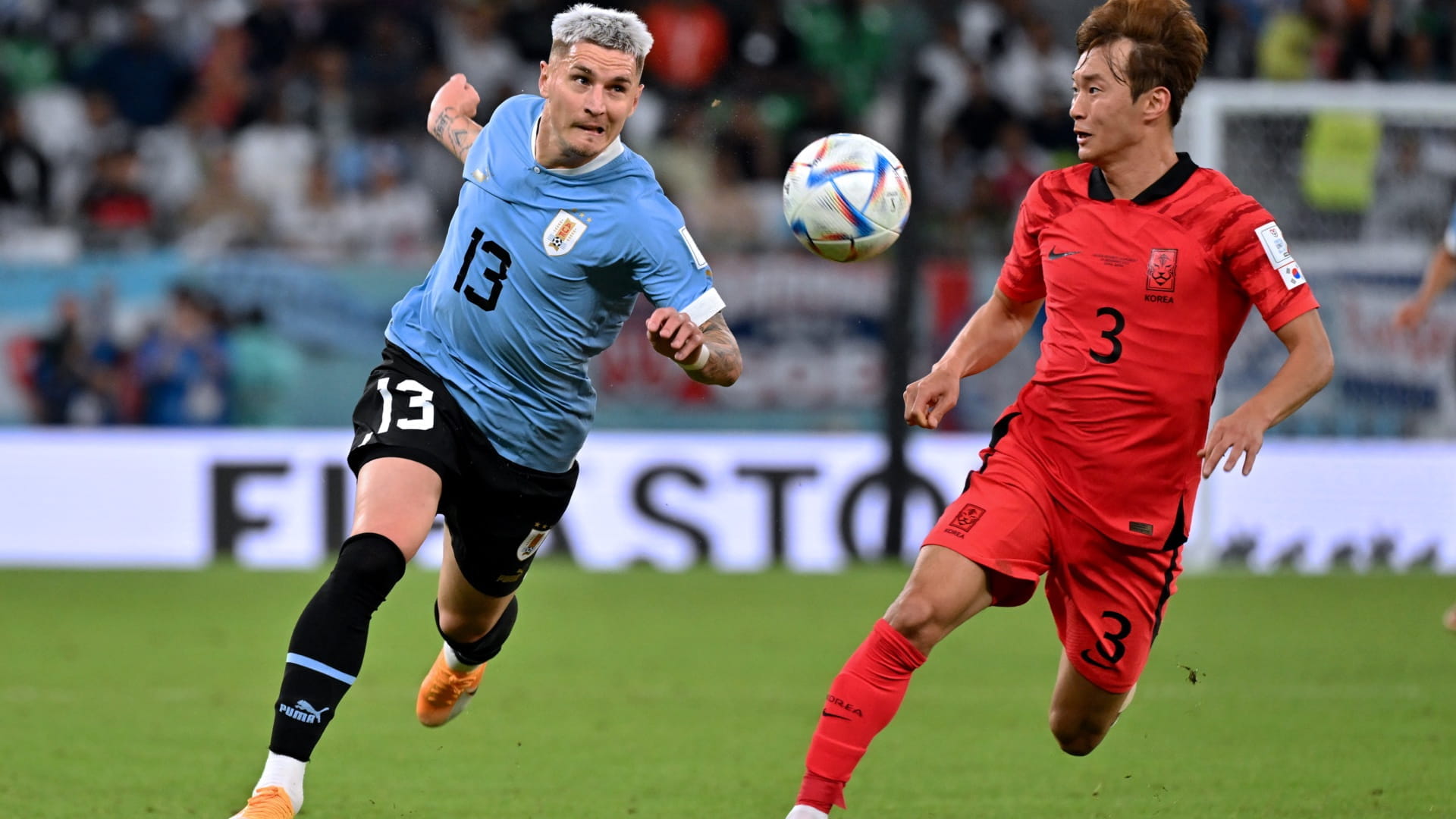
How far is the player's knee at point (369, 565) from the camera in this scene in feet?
15.3

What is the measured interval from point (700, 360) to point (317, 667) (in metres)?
1.24

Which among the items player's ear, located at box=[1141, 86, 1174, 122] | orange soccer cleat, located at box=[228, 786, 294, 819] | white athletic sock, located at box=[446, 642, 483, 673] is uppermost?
player's ear, located at box=[1141, 86, 1174, 122]

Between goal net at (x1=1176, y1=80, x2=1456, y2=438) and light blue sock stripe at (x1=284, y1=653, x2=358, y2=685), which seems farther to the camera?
goal net at (x1=1176, y1=80, x2=1456, y2=438)

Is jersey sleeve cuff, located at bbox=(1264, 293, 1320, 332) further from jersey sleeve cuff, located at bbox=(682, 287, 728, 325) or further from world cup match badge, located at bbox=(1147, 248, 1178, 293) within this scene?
jersey sleeve cuff, located at bbox=(682, 287, 728, 325)

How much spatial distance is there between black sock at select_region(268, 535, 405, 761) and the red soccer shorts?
1468 millimetres

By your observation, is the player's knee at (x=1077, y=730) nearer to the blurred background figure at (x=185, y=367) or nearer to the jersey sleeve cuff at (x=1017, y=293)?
the jersey sleeve cuff at (x=1017, y=293)

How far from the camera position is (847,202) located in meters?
5.24

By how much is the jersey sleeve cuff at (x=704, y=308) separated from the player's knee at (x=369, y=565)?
1030 millimetres

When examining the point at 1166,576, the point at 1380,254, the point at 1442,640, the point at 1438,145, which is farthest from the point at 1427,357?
the point at 1166,576

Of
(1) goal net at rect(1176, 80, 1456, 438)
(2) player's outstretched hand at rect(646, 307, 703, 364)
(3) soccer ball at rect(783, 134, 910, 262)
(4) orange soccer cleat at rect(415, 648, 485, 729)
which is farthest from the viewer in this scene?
(1) goal net at rect(1176, 80, 1456, 438)

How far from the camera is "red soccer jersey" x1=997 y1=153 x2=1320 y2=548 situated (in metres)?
4.83

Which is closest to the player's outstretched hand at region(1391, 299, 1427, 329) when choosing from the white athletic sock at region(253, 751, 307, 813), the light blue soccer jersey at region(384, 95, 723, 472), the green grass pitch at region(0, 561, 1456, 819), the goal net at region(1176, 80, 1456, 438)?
the green grass pitch at region(0, 561, 1456, 819)

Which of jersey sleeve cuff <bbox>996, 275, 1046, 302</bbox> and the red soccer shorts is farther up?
jersey sleeve cuff <bbox>996, 275, 1046, 302</bbox>

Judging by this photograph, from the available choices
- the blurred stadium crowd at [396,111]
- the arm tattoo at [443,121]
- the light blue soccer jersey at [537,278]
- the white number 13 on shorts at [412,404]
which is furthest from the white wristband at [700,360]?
the blurred stadium crowd at [396,111]
